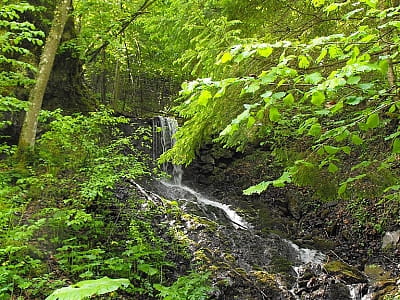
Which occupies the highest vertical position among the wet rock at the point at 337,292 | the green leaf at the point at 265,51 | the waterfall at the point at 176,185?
the green leaf at the point at 265,51

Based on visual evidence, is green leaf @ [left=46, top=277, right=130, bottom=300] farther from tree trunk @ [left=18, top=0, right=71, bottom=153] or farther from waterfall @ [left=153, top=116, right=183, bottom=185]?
waterfall @ [left=153, top=116, right=183, bottom=185]

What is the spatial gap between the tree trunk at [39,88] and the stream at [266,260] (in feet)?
6.79

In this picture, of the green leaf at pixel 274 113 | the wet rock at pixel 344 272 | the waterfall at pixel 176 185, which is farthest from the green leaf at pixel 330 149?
the waterfall at pixel 176 185

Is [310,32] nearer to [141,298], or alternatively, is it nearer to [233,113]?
[233,113]

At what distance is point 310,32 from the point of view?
12.9 ft

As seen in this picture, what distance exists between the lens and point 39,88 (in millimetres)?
5973

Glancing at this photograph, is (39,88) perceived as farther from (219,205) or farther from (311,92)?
(219,205)

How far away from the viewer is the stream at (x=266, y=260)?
18.7 ft

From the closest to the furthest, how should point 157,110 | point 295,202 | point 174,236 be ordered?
point 174,236 → point 295,202 → point 157,110

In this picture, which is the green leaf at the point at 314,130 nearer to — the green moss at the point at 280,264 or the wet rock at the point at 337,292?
the wet rock at the point at 337,292

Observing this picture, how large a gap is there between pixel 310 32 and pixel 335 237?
19.7 feet

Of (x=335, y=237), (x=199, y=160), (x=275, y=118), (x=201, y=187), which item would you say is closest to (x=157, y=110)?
(x=199, y=160)

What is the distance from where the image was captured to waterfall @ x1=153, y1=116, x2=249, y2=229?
31.8 ft

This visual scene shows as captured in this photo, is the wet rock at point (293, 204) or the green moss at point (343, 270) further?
the wet rock at point (293, 204)
